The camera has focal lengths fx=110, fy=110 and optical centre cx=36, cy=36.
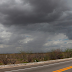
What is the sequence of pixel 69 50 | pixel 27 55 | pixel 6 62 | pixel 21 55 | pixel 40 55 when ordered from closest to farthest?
pixel 6 62 → pixel 27 55 → pixel 21 55 → pixel 40 55 → pixel 69 50

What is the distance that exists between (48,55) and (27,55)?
7618mm

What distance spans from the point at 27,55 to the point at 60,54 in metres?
10.7

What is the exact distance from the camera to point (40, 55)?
→ 91.4ft

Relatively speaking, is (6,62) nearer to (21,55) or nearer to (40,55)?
(21,55)

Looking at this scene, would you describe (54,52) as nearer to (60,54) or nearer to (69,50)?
(60,54)

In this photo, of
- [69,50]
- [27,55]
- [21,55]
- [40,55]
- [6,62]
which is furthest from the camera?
[69,50]

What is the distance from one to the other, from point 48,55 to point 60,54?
3.48 meters

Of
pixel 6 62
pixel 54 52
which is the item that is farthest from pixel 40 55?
pixel 6 62

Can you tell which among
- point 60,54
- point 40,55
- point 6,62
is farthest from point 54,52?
point 6,62

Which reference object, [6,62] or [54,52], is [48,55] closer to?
[54,52]

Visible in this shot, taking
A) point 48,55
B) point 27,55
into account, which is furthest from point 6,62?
point 48,55

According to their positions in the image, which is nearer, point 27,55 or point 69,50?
point 27,55

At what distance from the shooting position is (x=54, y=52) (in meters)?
29.2

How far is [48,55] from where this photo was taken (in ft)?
93.7
